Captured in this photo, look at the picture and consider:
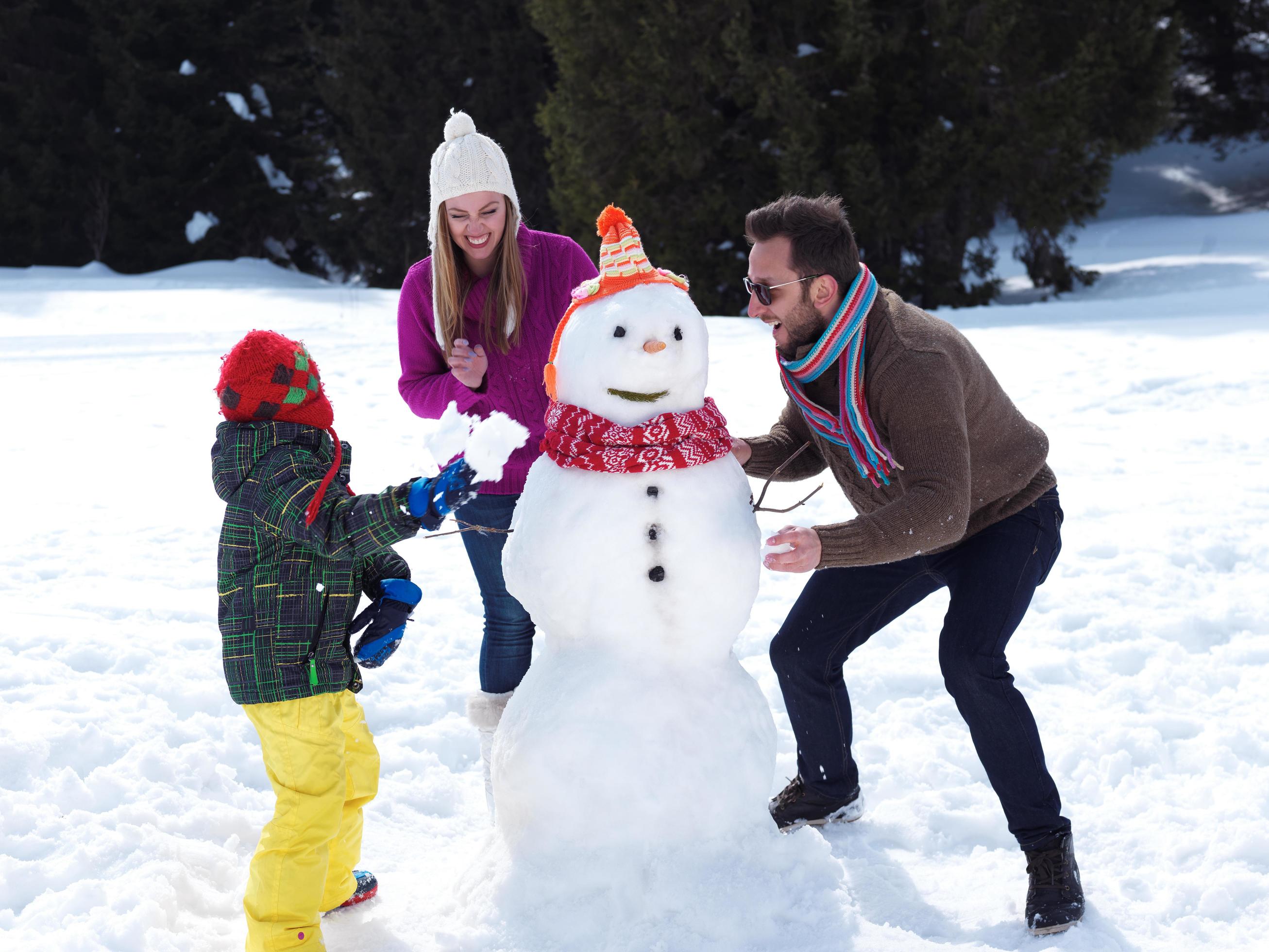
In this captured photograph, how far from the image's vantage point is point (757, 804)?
2.55m

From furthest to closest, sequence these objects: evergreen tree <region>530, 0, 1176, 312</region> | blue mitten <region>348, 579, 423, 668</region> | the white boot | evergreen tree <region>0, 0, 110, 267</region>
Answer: evergreen tree <region>0, 0, 110, 267</region> < evergreen tree <region>530, 0, 1176, 312</region> < the white boot < blue mitten <region>348, 579, 423, 668</region>

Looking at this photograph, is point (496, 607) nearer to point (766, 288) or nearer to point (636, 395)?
point (636, 395)

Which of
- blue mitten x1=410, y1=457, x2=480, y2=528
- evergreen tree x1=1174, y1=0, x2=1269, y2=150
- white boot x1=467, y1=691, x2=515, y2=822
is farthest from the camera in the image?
evergreen tree x1=1174, y1=0, x2=1269, y2=150

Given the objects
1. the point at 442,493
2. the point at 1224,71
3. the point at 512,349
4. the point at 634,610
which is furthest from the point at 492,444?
the point at 1224,71

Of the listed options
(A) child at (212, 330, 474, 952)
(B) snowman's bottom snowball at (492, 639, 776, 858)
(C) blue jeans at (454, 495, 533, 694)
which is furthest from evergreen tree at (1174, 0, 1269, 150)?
(A) child at (212, 330, 474, 952)

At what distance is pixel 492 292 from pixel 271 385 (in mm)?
707

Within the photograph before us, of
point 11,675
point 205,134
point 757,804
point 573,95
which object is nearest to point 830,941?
point 757,804

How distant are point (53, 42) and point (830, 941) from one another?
70.4 ft

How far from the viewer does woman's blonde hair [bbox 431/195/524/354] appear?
2887mm

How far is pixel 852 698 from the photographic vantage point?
3.85 metres

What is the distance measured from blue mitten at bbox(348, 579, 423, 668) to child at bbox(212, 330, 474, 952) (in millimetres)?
51

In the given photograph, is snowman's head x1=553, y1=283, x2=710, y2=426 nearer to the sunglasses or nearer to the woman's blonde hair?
the sunglasses

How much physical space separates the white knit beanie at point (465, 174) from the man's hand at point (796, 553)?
1069 millimetres

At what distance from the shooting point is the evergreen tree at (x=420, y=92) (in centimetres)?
1659
